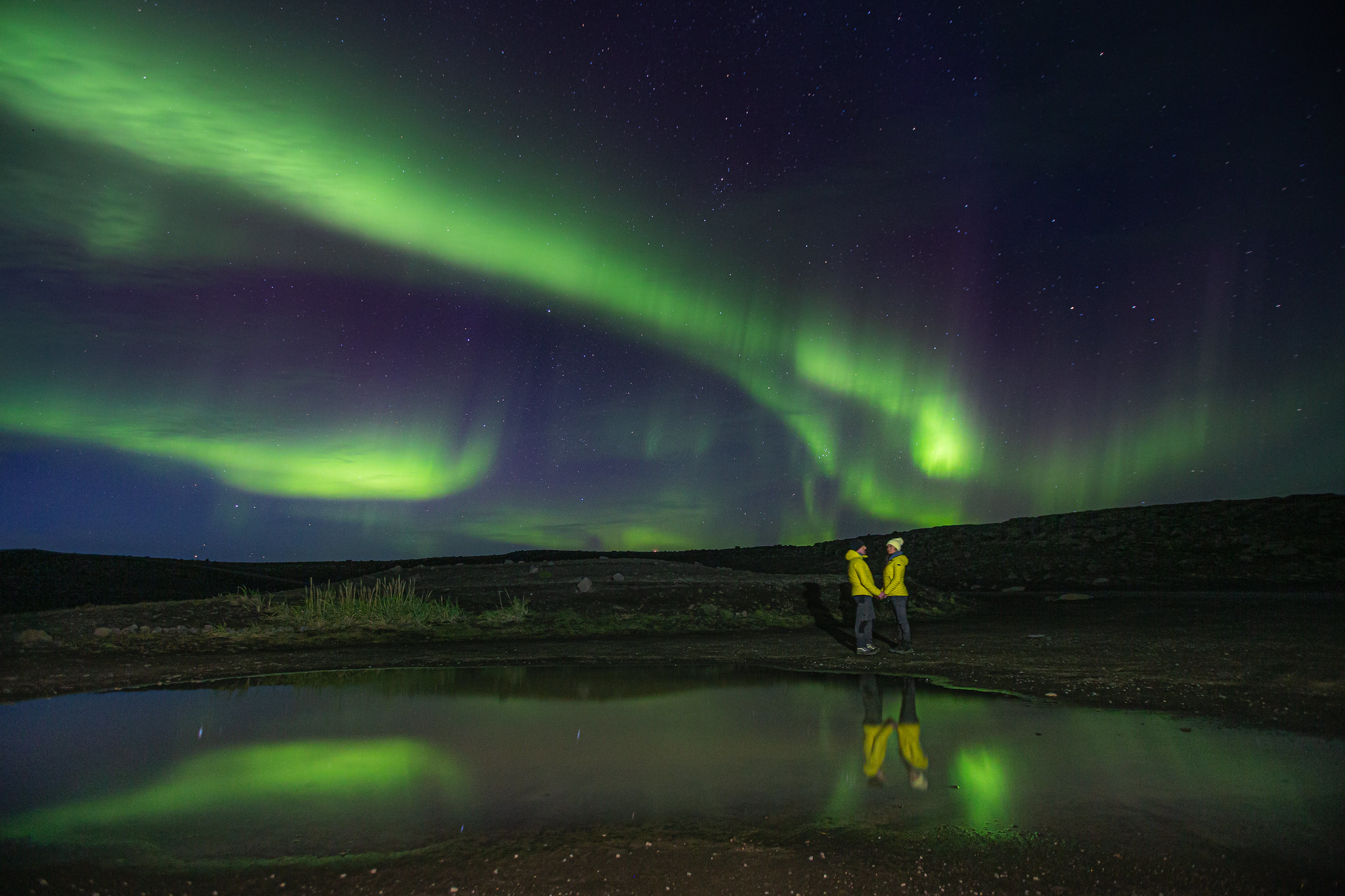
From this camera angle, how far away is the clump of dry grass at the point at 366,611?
16984mm

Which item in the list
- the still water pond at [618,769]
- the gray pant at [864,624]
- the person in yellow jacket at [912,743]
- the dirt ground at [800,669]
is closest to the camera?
the dirt ground at [800,669]

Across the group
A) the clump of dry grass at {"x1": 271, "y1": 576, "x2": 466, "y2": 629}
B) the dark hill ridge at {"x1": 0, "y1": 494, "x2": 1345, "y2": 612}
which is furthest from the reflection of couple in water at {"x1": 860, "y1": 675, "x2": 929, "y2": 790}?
the dark hill ridge at {"x1": 0, "y1": 494, "x2": 1345, "y2": 612}

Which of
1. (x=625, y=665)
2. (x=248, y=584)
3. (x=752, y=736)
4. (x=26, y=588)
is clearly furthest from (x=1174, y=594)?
(x=26, y=588)

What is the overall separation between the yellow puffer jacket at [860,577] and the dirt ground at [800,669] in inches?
39.7

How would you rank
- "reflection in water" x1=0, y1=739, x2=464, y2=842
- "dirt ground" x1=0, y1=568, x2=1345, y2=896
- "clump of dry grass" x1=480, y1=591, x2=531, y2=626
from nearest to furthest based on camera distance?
"dirt ground" x1=0, y1=568, x2=1345, y2=896, "reflection in water" x1=0, y1=739, x2=464, y2=842, "clump of dry grass" x1=480, y1=591, x2=531, y2=626

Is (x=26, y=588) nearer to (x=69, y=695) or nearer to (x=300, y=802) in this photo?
(x=69, y=695)

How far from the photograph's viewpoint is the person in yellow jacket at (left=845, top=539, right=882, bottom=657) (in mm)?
12555

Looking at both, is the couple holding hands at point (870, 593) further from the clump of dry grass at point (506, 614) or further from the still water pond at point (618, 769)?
the clump of dry grass at point (506, 614)

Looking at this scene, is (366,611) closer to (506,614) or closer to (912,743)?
(506,614)

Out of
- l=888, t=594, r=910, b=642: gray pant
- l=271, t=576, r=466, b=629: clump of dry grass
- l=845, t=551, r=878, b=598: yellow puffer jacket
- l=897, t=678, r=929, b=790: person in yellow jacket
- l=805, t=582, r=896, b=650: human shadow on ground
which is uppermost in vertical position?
l=845, t=551, r=878, b=598: yellow puffer jacket

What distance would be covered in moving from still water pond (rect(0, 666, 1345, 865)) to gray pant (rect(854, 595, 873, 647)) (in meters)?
3.45

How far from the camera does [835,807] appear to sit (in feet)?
16.6

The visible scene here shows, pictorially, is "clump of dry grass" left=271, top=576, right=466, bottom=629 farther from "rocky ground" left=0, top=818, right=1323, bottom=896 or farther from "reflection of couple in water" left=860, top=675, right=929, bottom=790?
"rocky ground" left=0, top=818, right=1323, bottom=896

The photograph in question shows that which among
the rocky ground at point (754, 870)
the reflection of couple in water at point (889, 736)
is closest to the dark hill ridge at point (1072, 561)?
the reflection of couple in water at point (889, 736)
